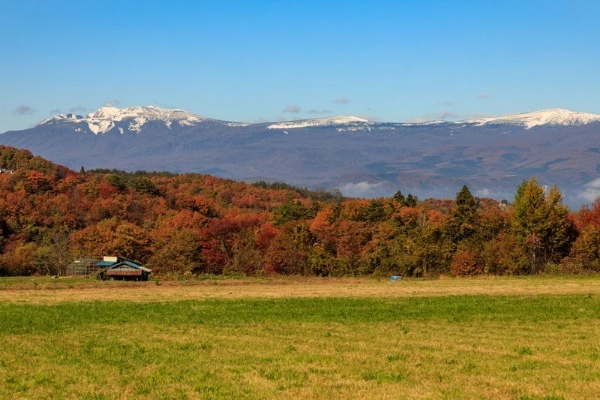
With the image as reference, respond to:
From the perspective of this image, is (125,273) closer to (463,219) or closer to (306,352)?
(463,219)

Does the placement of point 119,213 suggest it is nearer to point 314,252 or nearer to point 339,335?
point 314,252

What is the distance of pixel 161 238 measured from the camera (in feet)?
353

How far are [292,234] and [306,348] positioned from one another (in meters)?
82.9

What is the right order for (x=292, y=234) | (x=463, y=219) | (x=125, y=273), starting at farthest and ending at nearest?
1. (x=292, y=234)
2. (x=463, y=219)
3. (x=125, y=273)

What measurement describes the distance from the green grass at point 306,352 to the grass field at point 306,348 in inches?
1.7

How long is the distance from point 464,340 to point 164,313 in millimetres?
15192

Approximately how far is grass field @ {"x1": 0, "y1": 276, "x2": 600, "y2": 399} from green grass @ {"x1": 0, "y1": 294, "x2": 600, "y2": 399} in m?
0.04

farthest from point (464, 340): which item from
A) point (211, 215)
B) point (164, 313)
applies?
point (211, 215)

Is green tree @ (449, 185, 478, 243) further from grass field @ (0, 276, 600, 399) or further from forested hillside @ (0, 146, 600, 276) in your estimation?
grass field @ (0, 276, 600, 399)

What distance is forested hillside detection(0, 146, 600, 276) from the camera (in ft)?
284

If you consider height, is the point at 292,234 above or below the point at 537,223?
below

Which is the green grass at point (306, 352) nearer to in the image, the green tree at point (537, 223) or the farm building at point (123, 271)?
the farm building at point (123, 271)

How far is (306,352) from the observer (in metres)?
21.7

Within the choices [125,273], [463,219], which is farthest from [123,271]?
[463,219]
